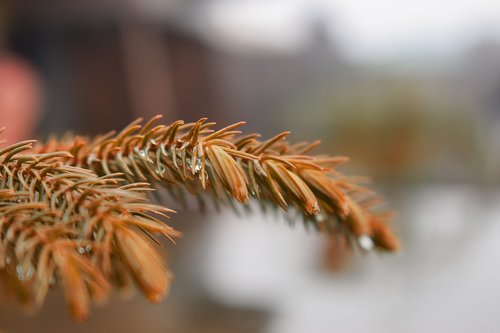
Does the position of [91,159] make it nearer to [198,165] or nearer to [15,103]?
[198,165]

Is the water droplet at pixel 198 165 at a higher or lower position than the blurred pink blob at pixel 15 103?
higher

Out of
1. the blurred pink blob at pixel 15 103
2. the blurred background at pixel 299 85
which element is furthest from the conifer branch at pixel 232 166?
the blurred background at pixel 299 85

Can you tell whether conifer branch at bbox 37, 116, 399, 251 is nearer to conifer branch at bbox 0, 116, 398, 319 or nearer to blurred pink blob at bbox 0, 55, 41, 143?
conifer branch at bbox 0, 116, 398, 319

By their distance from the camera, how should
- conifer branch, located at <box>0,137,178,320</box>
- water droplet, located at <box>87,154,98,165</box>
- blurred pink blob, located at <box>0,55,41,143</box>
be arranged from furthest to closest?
blurred pink blob, located at <box>0,55,41,143</box>, water droplet, located at <box>87,154,98,165</box>, conifer branch, located at <box>0,137,178,320</box>

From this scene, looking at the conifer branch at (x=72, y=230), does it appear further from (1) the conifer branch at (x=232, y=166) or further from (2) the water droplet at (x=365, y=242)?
(2) the water droplet at (x=365, y=242)

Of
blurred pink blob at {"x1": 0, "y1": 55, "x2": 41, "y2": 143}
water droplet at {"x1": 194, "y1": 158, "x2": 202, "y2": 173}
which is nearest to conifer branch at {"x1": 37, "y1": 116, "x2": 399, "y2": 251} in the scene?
water droplet at {"x1": 194, "y1": 158, "x2": 202, "y2": 173}

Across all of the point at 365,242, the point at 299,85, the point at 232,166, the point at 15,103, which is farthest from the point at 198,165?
the point at 299,85
